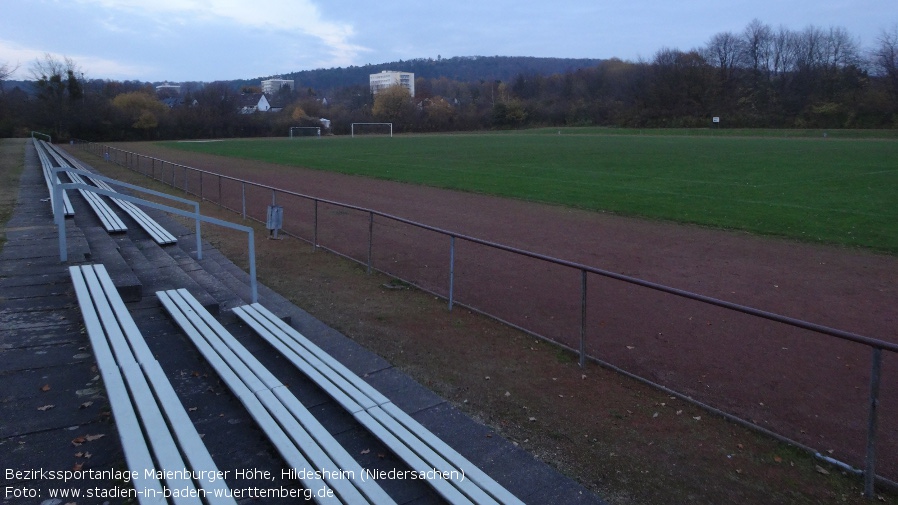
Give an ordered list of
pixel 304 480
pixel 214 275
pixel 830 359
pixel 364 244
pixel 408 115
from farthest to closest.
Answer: pixel 408 115 → pixel 364 244 → pixel 214 275 → pixel 830 359 → pixel 304 480

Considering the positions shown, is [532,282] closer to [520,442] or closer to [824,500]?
[520,442]

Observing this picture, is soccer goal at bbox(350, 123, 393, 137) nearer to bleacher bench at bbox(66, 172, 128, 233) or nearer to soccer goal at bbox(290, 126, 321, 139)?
soccer goal at bbox(290, 126, 321, 139)

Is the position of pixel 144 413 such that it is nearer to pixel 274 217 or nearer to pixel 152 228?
pixel 152 228

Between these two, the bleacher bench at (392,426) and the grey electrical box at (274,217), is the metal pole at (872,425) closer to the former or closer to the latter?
the bleacher bench at (392,426)

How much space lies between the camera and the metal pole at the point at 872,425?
182 inches

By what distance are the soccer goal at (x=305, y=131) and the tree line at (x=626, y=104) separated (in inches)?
106

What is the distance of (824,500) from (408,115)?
97512mm

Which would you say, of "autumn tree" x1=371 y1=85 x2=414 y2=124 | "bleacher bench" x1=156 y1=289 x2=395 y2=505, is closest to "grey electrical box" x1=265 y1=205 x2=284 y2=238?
"bleacher bench" x1=156 y1=289 x2=395 y2=505

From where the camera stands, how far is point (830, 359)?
7.45 m

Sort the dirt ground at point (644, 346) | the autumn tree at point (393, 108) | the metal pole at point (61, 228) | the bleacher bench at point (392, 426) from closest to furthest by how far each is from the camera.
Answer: the bleacher bench at point (392, 426) → the dirt ground at point (644, 346) → the metal pole at point (61, 228) → the autumn tree at point (393, 108)

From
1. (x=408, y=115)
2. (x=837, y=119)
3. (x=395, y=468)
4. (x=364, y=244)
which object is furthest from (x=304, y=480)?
(x=408, y=115)

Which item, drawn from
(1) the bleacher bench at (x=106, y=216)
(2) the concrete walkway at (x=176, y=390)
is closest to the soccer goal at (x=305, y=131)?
(1) the bleacher bench at (x=106, y=216)

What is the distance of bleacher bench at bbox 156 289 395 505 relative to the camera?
3.96 meters

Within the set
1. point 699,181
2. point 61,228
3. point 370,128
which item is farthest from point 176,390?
point 370,128
